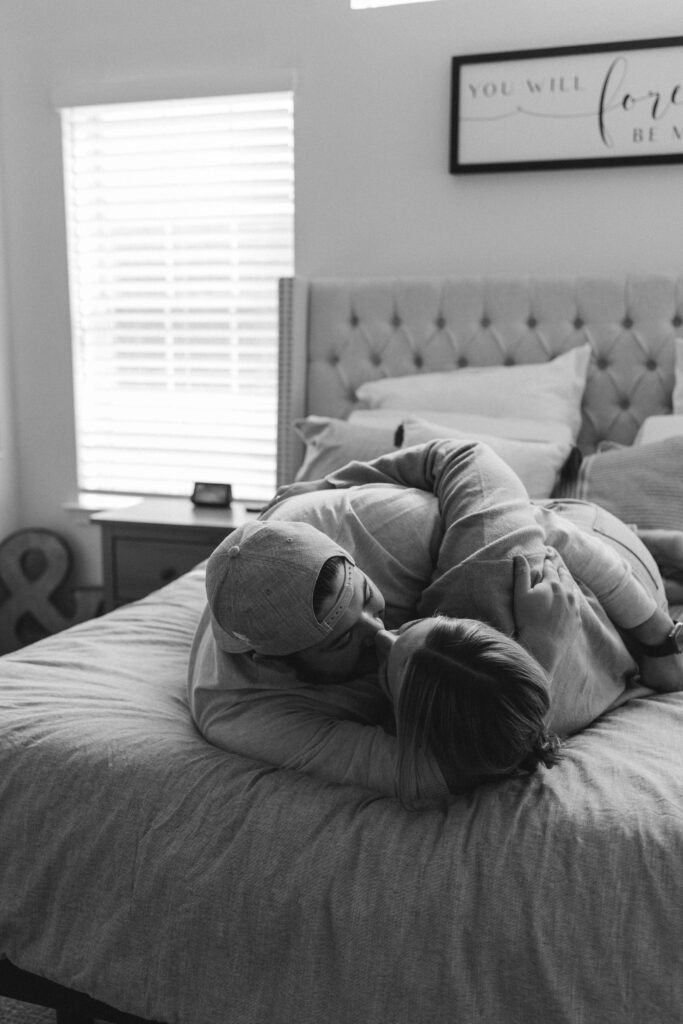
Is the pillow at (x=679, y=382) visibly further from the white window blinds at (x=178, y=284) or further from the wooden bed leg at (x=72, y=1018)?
the wooden bed leg at (x=72, y=1018)

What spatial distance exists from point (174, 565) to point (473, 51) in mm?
1842

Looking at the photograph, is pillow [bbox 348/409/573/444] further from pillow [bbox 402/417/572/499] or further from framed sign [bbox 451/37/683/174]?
framed sign [bbox 451/37/683/174]

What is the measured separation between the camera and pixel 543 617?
1.18 metres

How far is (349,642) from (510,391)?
1.56 metres

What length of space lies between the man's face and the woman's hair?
0.14 m

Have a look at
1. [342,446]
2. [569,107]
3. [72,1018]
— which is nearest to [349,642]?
[72,1018]

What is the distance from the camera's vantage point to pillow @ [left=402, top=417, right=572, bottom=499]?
7.13 feet

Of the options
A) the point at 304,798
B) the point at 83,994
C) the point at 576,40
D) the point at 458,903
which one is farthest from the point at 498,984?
the point at 576,40

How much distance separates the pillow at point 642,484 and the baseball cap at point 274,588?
1064mm

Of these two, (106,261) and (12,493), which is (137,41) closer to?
(106,261)

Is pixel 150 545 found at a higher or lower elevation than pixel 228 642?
lower

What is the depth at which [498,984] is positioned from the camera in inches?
37.1

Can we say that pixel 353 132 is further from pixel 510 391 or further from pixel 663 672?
pixel 663 672

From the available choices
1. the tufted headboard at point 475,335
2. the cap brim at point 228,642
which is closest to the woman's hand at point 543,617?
the cap brim at point 228,642
